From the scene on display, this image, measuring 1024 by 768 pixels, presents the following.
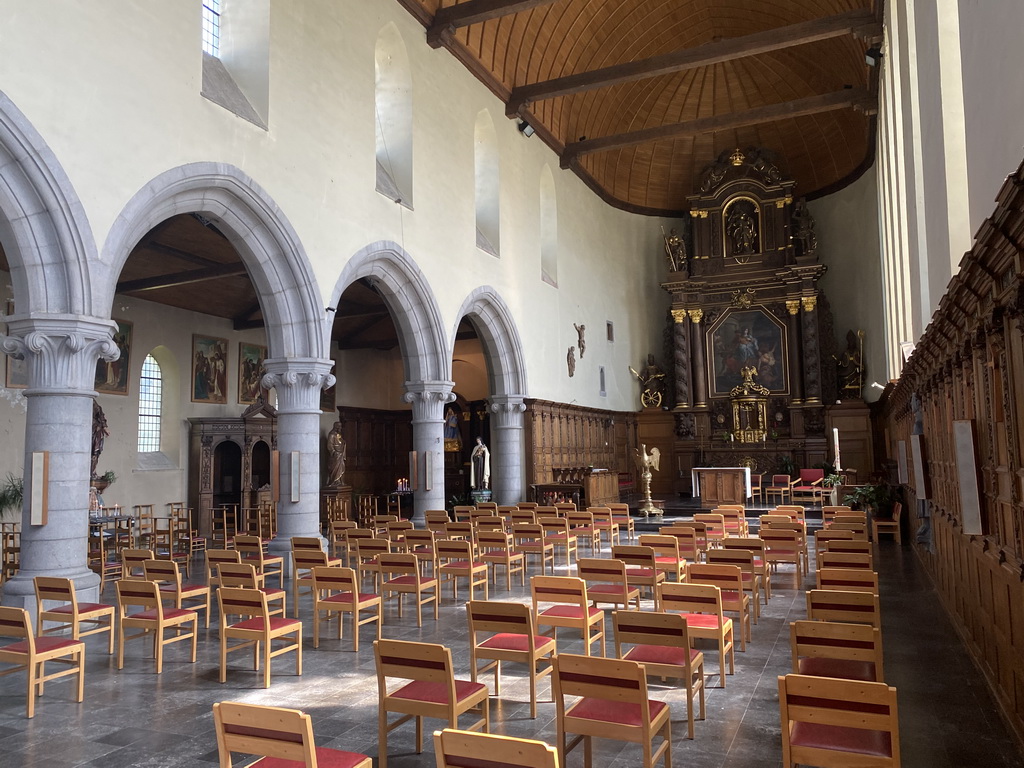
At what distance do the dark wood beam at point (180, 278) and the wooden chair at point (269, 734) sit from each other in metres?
12.9

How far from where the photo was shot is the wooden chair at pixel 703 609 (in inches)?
222

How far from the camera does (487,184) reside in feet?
63.0

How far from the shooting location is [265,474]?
19.7 meters

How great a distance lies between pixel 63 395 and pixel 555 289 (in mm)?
15086

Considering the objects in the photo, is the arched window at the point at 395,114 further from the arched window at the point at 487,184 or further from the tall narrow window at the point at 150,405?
the tall narrow window at the point at 150,405

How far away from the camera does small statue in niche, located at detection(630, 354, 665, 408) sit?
27.0m

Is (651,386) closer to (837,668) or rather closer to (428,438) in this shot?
(428,438)

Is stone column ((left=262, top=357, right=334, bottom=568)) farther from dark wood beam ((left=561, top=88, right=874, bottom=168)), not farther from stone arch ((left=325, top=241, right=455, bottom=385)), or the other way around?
dark wood beam ((left=561, top=88, right=874, bottom=168))

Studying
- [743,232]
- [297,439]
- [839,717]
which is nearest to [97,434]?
[297,439]

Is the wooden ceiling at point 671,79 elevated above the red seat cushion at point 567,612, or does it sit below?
above

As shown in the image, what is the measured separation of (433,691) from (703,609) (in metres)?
2.27

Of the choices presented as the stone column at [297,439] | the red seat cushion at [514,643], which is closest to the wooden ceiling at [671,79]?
the stone column at [297,439]

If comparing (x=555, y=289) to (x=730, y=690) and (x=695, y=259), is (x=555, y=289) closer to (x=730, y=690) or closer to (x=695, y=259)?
(x=695, y=259)

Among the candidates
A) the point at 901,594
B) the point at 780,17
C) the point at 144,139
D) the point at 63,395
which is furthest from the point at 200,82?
the point at 780,17
